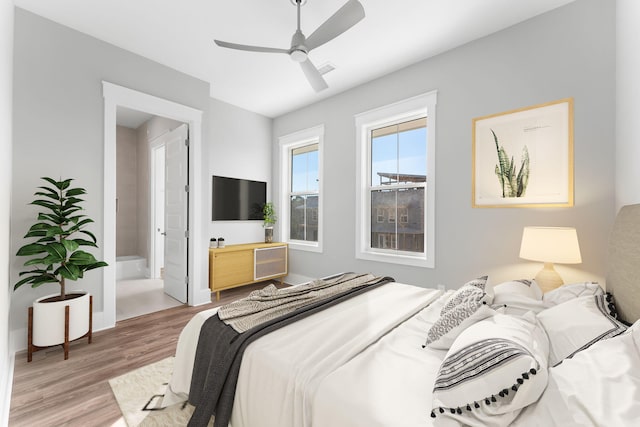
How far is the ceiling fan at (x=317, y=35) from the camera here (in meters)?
1.84

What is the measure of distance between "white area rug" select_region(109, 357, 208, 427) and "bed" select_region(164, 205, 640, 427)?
0.32 feet

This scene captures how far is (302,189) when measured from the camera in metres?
4.70

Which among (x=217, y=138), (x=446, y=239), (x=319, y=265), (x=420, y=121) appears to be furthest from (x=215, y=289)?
(x=420, y=121)

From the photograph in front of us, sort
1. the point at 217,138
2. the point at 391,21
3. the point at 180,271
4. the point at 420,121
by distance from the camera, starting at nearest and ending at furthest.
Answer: the point at 391,21, the point at 420,121, the point at 180,271, the point at 217,138

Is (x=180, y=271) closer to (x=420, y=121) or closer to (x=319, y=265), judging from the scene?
(x=319, y=265)

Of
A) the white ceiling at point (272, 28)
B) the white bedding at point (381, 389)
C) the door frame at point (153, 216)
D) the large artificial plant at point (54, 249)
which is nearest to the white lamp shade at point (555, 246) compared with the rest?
the white bedding at point (381, 389)

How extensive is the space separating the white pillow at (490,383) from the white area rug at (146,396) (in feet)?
4.82

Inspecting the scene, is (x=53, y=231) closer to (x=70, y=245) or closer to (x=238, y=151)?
(x=70, y=245)

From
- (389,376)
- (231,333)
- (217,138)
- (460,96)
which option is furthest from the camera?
(217,138)

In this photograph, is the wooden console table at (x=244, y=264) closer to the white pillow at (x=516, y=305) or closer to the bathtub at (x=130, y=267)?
the bathtub at (x=130, y=267)

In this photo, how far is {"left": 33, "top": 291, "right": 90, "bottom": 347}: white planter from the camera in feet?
7.25

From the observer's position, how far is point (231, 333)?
139cm

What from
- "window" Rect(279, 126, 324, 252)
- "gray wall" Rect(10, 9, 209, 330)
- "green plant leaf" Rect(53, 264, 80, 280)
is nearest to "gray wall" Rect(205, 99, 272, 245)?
"window" Rect(279, 126, 324, 252)

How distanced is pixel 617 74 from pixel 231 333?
322cm
